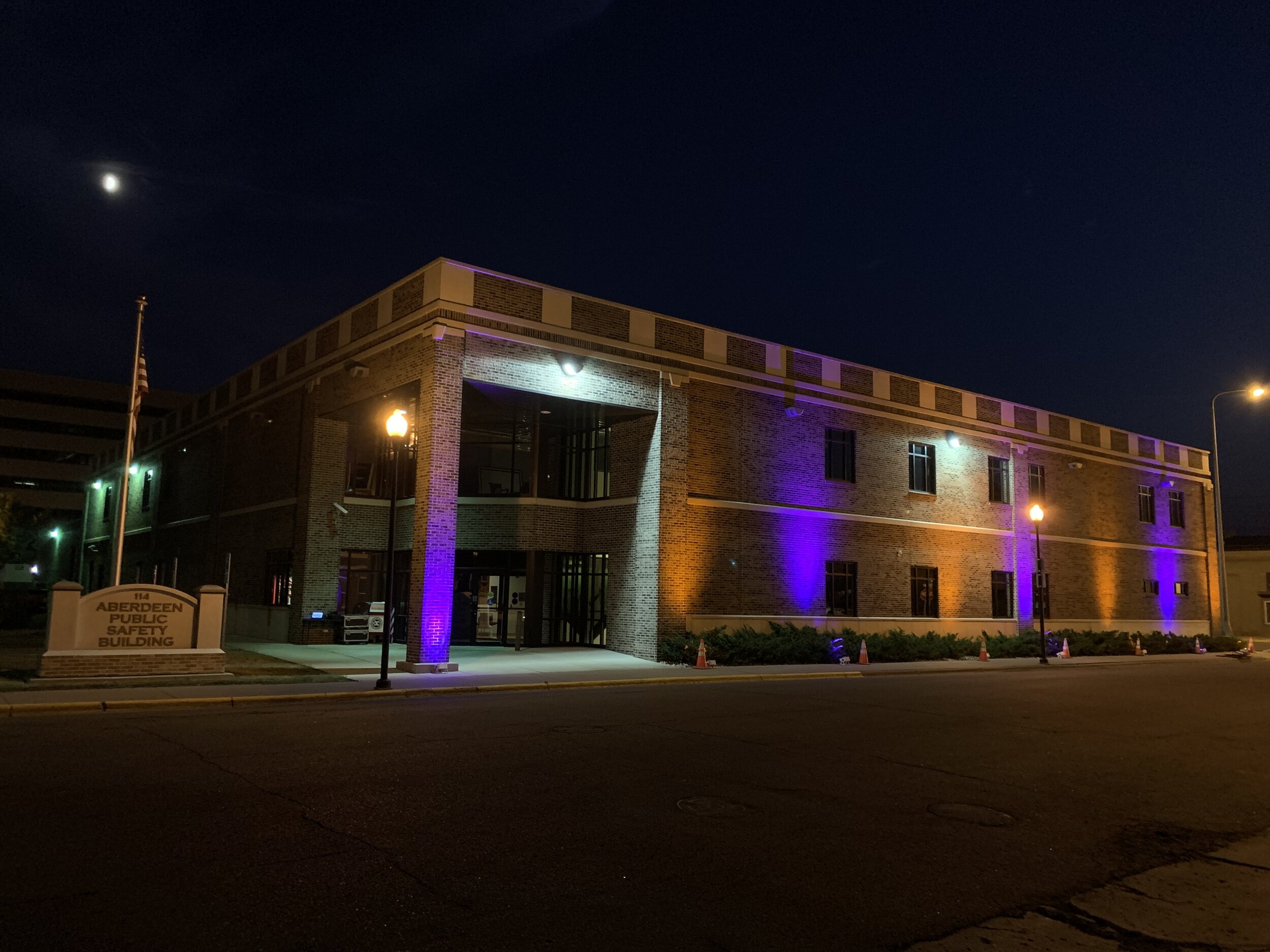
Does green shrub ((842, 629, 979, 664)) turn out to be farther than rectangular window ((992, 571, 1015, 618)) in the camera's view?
No

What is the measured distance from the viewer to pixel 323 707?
1382 centimetres

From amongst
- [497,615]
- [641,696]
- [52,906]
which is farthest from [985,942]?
[497,615]

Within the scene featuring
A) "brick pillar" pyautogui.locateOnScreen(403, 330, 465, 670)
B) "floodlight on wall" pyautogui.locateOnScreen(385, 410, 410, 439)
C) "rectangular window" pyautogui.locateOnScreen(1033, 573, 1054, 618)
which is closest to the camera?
"floodlight on wall" pyautogui.locateOnScreen(385, 410, 410, 439)

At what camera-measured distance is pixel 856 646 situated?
25.1 meters

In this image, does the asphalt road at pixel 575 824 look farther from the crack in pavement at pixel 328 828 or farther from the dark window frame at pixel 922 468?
the dark window frame at pixel 922 468

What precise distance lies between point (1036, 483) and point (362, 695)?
1167 inches

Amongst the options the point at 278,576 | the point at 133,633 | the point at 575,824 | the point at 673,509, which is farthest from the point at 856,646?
the point at 575,824

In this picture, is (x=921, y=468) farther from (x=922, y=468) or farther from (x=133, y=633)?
(x=133, y=633)

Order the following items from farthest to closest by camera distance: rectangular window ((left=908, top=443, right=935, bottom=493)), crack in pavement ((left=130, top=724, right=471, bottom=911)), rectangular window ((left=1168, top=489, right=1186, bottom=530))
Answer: rectangular window ((left=1168, top=489, right=1186, bottom=530)), rectangular window ((left=908, top=443, right=935, bottom=493)), crack in pavement ((left=130, top=724, right=471, bottom=911))

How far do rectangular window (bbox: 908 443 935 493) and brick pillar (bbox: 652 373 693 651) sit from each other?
410 inches

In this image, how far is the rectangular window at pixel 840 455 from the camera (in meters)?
28.9

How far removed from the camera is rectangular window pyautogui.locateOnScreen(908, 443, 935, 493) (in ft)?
102

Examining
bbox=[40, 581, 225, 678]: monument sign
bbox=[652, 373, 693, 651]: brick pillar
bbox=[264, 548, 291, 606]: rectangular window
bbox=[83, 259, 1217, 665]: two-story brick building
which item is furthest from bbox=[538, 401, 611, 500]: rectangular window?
bbox=[40, 581, 225, 678]: monument sign

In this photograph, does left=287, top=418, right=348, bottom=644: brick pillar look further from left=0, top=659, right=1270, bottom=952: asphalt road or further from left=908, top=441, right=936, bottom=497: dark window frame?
left=908, top=441, right=936, bottom=497: dark window frame
